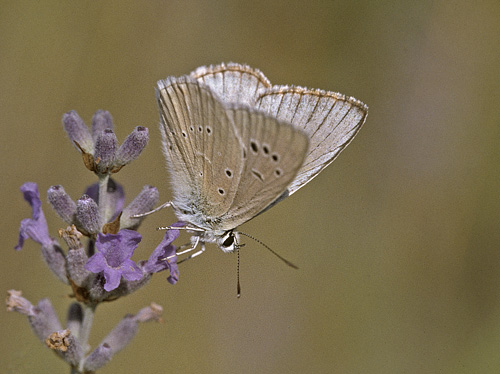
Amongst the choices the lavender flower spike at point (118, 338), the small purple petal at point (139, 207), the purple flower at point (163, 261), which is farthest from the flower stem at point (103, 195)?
the lavender flower spike at point (118, 338)

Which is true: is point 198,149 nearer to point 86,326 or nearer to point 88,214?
point 88,214

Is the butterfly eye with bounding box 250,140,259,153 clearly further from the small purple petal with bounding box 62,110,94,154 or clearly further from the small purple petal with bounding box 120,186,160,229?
the small purple petal with bounding box 62,110,94,154

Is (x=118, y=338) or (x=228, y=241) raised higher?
(x=228, y=241)

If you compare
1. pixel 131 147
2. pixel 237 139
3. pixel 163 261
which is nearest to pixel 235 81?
pixel 237 139

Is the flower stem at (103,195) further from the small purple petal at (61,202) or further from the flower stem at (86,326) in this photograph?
the flower stem at (86,326)

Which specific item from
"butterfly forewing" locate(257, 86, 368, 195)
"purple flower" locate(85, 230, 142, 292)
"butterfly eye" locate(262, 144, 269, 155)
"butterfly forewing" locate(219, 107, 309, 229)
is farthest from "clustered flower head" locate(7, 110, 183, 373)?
"butterfly forewing" locate(257, 86, 368, 195)

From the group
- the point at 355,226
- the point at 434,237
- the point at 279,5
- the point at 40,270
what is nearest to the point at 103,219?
the point at 40,270

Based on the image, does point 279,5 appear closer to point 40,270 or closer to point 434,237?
point 434,237
